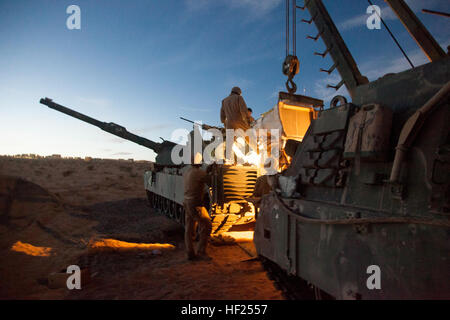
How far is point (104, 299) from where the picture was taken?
3.45 m

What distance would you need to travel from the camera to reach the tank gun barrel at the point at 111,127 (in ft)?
38.8

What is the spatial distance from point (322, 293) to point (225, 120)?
4699mm

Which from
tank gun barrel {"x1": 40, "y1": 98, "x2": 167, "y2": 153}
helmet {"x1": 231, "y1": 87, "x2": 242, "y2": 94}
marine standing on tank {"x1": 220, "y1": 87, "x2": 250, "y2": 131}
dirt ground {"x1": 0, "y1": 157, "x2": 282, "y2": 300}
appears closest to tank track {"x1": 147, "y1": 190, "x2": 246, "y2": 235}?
dirt ground {"x1": 0, "y1": 157, "x2": 282, "y2": 300}

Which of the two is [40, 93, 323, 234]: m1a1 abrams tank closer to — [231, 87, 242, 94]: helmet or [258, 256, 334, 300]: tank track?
[258, 256, 334, 300]: tank track

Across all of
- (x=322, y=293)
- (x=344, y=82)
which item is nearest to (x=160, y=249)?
(x=322, y=293)

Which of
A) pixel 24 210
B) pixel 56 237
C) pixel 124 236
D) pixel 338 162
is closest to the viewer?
pixel 338 162

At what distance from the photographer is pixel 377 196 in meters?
2.15

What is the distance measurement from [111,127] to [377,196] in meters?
12.1

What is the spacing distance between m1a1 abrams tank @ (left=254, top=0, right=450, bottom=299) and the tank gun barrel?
1033 cm

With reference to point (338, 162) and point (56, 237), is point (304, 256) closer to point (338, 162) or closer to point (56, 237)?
point (338, 162)

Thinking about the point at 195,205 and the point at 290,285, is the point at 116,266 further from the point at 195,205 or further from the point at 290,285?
the point at 290,285

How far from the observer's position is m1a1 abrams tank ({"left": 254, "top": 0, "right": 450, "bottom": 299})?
1.73 metres

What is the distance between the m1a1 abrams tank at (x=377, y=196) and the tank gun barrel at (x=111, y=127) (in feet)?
33.9

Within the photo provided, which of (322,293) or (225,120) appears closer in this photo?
(322,293)
